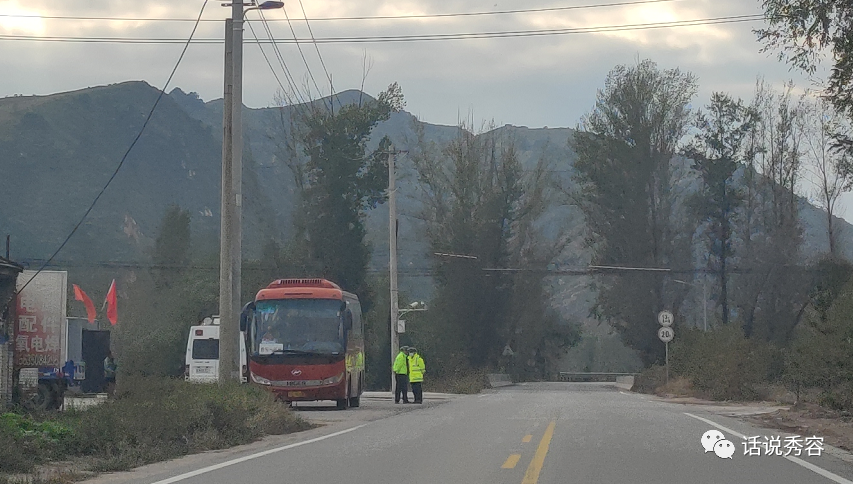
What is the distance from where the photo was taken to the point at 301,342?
1164 inches

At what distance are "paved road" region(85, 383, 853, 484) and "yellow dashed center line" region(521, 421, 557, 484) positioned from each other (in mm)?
13

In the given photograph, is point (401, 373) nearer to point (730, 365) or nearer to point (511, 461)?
point (730, 365)

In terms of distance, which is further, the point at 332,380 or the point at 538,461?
the point at 332,380

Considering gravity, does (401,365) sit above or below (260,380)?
above

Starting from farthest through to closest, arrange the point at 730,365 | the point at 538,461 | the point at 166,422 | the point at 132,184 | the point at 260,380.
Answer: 1. the point at 132,184
2. the point at 730,365
3. the point at 260,380
4. the point at 166,422
5. the point at 538,461

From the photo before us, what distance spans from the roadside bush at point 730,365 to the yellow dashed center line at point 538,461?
20.7m

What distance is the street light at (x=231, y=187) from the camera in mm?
22438

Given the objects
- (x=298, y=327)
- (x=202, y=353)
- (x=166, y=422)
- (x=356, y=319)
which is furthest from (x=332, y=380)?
(x=202, y=353)

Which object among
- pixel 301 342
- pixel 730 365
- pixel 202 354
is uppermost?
pixel 301 342

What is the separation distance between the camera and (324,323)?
97.8 feet

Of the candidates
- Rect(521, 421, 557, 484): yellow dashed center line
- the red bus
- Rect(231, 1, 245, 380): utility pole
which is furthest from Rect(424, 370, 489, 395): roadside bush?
Rect(521, 421, 557, 484): yellow dashed center line

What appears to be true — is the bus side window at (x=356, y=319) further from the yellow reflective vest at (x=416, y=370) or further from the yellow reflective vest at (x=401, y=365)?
the yellow reflective vest at (x=416, y=370)

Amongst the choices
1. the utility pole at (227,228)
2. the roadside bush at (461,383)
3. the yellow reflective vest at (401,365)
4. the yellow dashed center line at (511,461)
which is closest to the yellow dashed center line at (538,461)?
the yellow dashed center line at (511,461)

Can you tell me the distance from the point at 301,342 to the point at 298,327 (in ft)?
1.53
